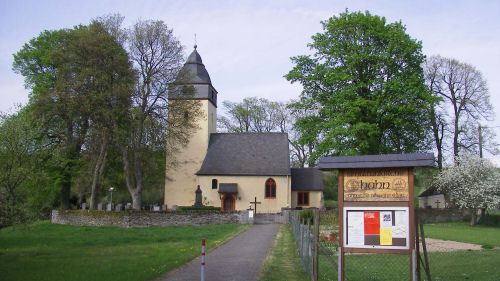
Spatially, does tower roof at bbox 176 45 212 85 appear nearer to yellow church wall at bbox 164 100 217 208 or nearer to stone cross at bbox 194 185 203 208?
yellow church wall at bbox 164 100 217 208

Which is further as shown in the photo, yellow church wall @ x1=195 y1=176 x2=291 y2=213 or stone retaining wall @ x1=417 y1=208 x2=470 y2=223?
yellow church wall @ x1=195 y1=176 x2=291 y2=213

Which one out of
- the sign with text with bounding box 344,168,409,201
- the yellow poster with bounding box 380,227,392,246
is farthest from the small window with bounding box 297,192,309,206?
the yellow poster with bounding box 380,227,392,246

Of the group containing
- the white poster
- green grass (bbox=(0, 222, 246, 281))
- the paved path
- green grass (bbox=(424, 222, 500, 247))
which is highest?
the white poster

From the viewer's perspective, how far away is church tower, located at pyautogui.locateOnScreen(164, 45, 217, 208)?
4853 cm

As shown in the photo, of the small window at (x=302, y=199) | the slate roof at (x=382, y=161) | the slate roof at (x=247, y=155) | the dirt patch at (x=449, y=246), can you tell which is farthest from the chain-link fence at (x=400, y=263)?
the small window at (x=302, y=199)

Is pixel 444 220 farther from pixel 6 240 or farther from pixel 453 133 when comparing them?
pixel 6 240

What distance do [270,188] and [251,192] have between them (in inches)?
68.8

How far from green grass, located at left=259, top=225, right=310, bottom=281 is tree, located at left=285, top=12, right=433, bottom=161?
16454 mm

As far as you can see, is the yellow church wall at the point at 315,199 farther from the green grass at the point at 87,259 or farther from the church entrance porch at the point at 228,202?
the green grass at the point at 87,259

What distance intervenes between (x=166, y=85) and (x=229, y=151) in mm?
13383

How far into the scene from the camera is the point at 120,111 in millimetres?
35500

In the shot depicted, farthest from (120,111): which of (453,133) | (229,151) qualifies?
(453,133)

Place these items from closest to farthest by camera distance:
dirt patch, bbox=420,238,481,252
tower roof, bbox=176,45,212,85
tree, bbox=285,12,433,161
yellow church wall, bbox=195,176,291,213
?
dirt patch, bbox=420,238,481,252, tree, bbox=285,12,433,161, yellow church wall, bbox=195,176,291,213, tower roof, bbox=176,45,212,85

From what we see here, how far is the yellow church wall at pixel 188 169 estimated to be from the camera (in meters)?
48.5
